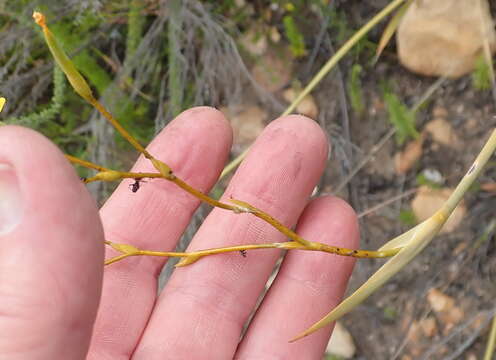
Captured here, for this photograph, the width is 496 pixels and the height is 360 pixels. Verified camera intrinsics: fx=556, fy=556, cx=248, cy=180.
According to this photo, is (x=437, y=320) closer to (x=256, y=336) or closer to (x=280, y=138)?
(x=256, y=336)

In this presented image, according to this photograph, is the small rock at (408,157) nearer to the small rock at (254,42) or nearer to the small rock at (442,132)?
the small rock at (442,132)

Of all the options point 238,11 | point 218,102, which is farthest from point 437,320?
point 238,11

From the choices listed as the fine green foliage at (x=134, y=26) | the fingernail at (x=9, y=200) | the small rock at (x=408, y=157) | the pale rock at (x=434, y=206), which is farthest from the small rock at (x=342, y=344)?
the fingernail at (x=9, y=200)

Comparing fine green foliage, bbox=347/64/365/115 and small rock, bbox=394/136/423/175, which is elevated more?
fine green foliage, bbox=347/64/365/115

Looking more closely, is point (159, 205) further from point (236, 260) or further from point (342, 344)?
point (342, 344)

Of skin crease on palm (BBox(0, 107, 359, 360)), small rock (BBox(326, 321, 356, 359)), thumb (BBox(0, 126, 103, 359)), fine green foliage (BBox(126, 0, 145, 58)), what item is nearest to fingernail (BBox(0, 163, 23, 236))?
thumb (BBox(0, 126, 103, 359))

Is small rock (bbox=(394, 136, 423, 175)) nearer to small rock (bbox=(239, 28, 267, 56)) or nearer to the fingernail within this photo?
small rock (bbox=(239, 28, 267, 56))

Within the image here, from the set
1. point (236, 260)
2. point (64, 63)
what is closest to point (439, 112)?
point (236, 260)
